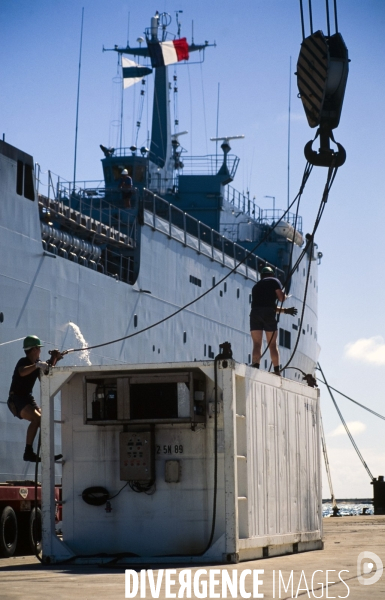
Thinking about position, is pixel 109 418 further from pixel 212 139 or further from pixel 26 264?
pixel 212 139

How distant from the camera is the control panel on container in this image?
10.6 m

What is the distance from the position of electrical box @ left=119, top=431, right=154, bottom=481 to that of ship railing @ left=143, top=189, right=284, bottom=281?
686 inches

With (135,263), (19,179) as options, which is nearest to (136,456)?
(19,179)

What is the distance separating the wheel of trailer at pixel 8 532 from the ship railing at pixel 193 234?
51.6 feet

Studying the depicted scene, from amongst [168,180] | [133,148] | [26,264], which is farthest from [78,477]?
[168,180]

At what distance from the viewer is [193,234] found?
34688 mm

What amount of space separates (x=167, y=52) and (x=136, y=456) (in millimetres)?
31174

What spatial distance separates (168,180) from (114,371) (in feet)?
93.7

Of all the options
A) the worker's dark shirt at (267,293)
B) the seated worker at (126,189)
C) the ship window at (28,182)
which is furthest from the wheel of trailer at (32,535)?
the seated worker at (126,189)

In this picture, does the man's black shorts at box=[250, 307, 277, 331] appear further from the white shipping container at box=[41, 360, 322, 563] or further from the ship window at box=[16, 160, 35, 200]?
the ship window at box=[16, 160, 35, 200]

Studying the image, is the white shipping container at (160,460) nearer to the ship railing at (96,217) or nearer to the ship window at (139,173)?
the ship railing at (96,217)

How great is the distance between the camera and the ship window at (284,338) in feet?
133

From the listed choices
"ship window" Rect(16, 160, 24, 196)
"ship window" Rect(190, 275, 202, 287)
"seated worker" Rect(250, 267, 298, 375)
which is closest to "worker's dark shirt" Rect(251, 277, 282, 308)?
"seated worker" Rect(250, 267, 298, 375)

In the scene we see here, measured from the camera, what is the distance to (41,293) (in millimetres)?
20938
